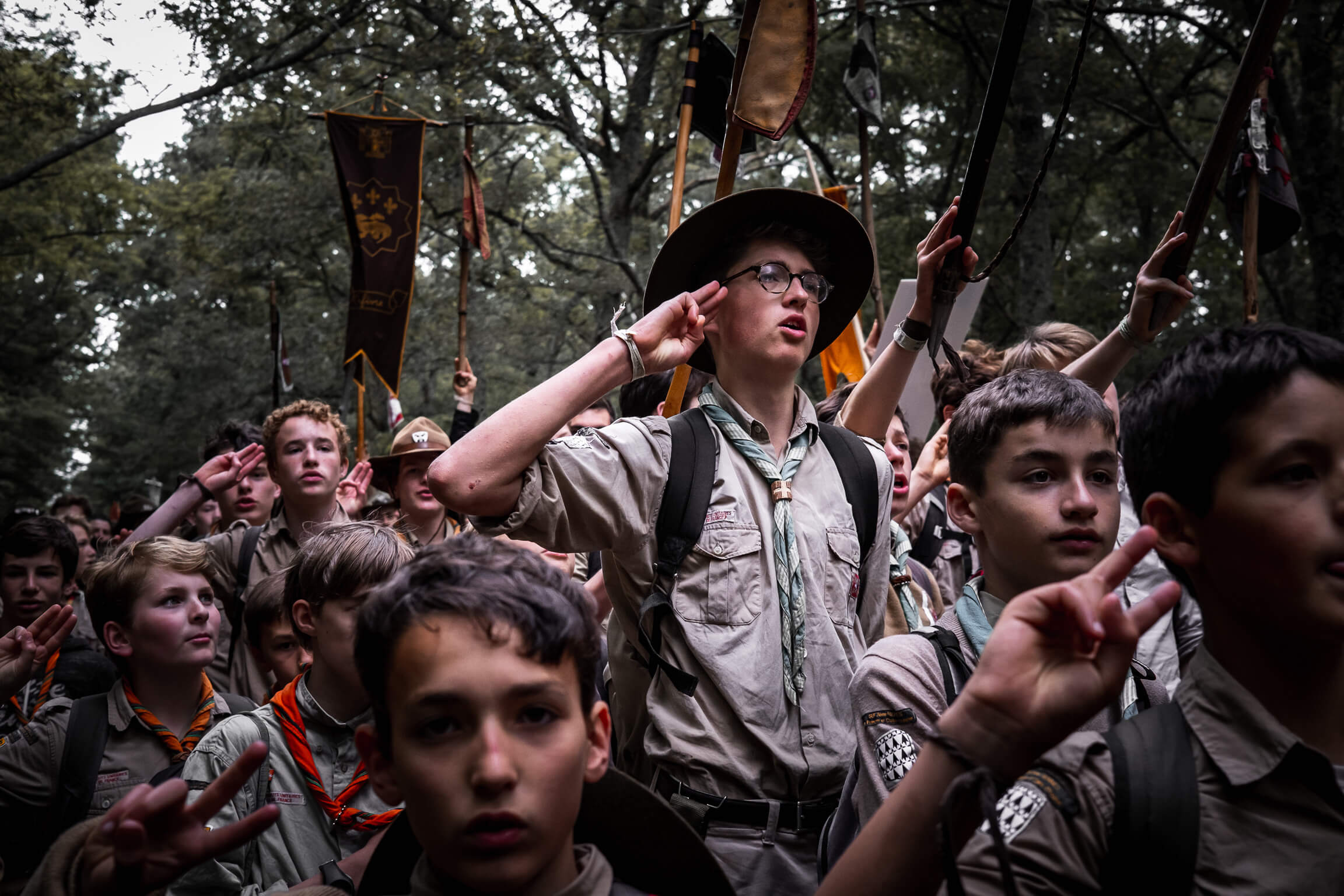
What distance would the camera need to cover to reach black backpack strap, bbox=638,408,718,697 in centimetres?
293

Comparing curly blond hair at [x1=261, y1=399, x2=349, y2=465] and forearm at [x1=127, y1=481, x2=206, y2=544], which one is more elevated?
curly blond hair at [x1=261, y1=399, x2=349, y2=465]

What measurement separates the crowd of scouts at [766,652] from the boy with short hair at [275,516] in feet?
1.57

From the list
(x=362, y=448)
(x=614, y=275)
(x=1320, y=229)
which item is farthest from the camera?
(x=614, y=275)

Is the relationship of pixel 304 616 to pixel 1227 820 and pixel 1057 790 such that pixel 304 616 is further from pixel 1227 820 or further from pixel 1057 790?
pixel 1227 820

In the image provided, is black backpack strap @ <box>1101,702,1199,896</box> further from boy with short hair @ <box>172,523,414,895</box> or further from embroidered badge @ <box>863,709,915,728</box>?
boy with short hair @ <box>172,523,414,895</box>

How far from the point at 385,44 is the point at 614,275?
4976 millimetres

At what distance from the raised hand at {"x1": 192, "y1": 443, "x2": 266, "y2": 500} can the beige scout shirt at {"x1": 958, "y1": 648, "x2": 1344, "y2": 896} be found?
4.81 metres

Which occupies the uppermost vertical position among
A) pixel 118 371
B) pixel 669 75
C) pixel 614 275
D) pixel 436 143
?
pixel 669 75

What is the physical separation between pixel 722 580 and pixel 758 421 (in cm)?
59

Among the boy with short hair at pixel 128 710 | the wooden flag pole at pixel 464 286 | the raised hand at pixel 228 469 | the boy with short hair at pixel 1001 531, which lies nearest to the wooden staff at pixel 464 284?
the wooden flag pole at pixel 464 286

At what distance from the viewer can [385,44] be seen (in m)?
16.0

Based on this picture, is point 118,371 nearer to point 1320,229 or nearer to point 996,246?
point 996,246

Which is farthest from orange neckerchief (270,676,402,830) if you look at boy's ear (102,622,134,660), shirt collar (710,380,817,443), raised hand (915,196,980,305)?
raised hand (915,196,980,305)

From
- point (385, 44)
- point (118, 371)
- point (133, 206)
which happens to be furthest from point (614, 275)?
point (118, 371)
